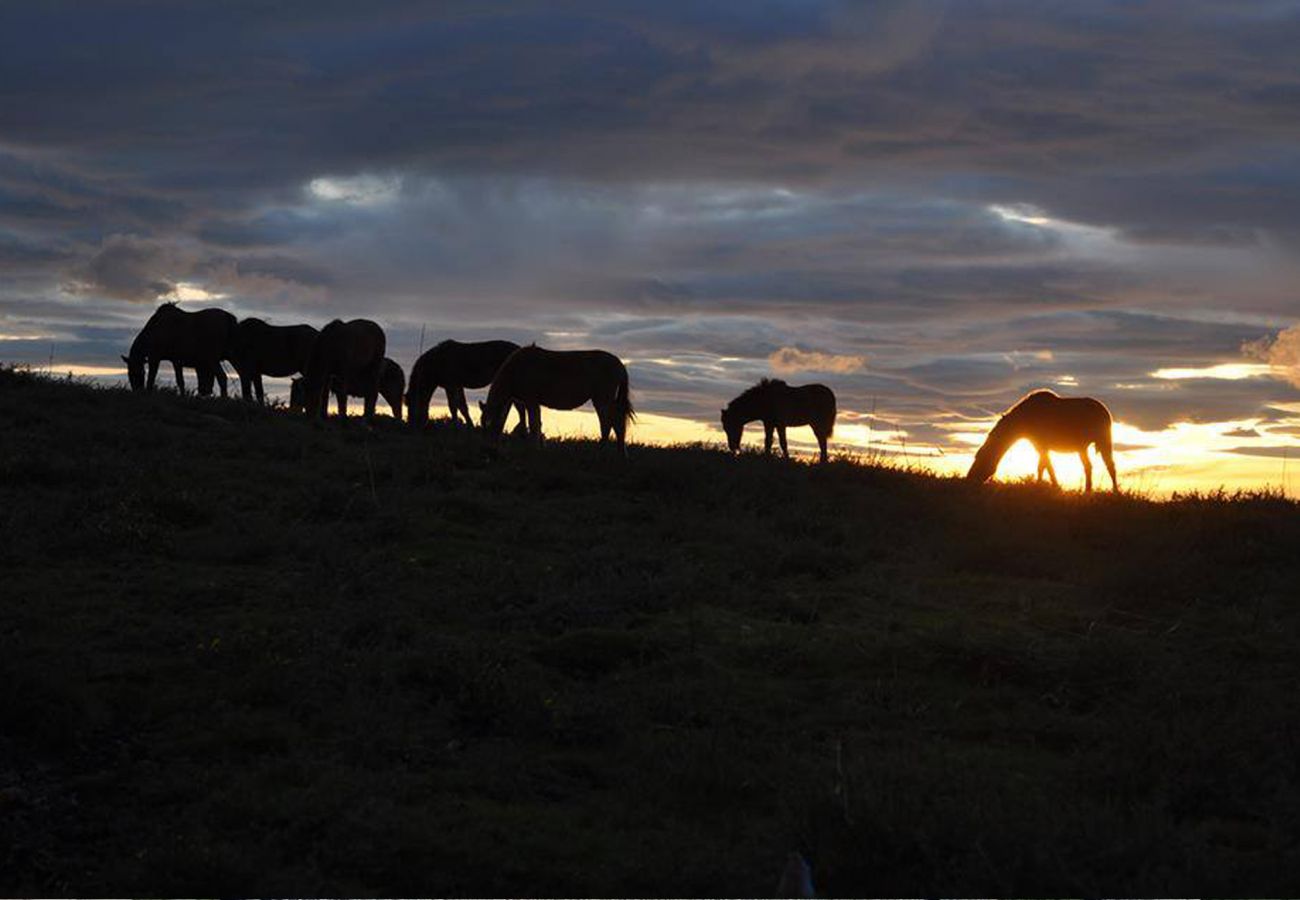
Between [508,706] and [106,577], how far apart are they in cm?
548

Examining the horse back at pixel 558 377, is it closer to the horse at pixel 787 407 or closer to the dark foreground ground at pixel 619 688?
the dark foreground ground at pixel 619 688

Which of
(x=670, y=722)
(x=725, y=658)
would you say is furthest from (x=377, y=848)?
(x=725, y=658)

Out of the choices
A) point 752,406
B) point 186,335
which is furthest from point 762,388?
point 186,335

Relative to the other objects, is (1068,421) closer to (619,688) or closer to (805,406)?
(805,406)

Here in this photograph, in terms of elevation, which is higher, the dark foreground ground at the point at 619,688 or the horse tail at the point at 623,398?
the horse tail at the point at 623,398

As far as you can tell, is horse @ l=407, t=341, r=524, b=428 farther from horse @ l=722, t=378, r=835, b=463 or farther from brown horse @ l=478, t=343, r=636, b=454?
horse @ l=722, t=378, r=835, b=463

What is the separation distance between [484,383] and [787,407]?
1009 cm

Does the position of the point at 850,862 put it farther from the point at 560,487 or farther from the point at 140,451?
the point at 140,451

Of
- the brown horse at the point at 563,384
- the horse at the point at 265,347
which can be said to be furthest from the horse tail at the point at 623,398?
the horse at the point at 265,347

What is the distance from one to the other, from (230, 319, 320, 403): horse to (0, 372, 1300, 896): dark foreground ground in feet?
43.0

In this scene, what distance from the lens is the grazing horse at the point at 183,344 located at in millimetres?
29828

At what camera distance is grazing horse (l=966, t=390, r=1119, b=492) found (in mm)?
25078

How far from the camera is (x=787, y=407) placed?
36125 millimetres

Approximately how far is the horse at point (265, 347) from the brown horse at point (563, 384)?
9968mm
